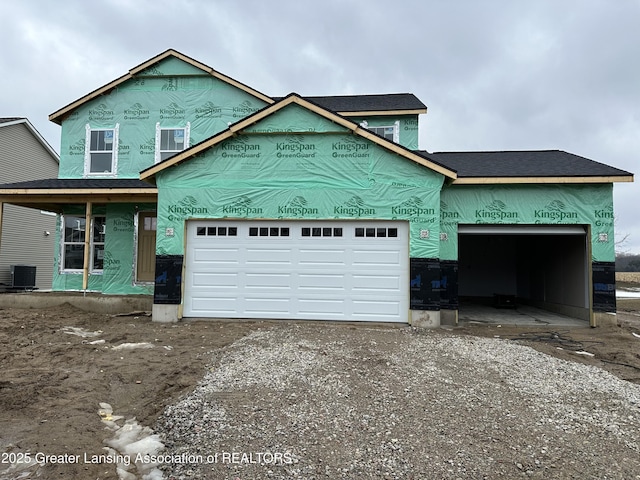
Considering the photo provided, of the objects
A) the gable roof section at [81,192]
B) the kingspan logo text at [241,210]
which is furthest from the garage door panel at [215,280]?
the gable roof section at [81,192]

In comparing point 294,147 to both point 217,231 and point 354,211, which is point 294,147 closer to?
point 354,211

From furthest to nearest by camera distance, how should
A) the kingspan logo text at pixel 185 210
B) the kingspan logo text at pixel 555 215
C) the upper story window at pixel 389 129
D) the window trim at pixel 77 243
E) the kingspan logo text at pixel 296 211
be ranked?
the upper story window at pixel 389 129, the window trim at pixel 77 243, the kingspan logo text at pixel 555 215, the kingspan logo text at pixel 185 210, the kingspan logo text at pixel 296 211

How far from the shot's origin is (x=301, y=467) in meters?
3.28

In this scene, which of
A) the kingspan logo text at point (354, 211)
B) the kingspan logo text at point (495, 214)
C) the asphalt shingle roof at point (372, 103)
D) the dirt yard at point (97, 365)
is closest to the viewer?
the dirt yard at point (97, 365)

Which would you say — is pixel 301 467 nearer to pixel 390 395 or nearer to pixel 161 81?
pixel 390 395

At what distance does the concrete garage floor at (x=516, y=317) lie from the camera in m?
10.5

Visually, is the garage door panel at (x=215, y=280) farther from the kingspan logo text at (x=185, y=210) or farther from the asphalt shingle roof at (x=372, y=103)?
the asphalt shingle roof at (x=372, y=103)

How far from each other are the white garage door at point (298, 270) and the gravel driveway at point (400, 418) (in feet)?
9.49

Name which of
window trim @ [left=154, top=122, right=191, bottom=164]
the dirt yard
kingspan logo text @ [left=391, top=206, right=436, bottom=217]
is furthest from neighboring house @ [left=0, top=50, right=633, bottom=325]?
window trim @ [left=154, top=122, right=191, bottom=164]

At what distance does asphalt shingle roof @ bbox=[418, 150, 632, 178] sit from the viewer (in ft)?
33.0

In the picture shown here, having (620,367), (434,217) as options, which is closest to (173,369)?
(434,217)

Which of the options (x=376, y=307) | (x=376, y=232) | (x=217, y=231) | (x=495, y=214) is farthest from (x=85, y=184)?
(x=495, y=214)

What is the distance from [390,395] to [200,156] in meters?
7.71

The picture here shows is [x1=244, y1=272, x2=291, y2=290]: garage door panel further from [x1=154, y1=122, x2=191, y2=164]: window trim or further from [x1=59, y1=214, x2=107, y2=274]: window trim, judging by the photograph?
[x1=59, y1=214, x2=107, y2=274]: window trim
